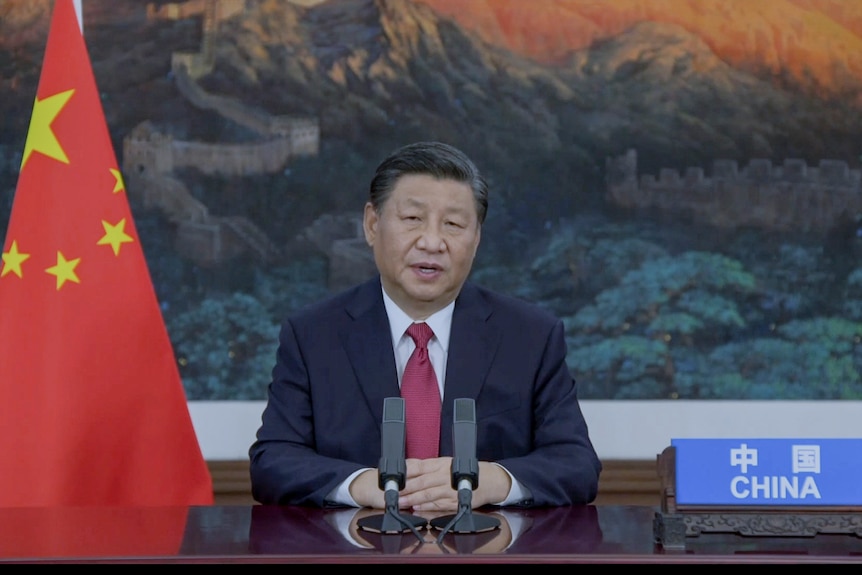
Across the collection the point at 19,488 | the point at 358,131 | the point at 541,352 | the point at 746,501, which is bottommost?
the point at 19,488

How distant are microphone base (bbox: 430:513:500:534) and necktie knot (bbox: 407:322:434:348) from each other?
2.21ft

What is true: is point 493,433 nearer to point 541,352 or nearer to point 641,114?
point 541,352

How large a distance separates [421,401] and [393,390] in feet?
0.23

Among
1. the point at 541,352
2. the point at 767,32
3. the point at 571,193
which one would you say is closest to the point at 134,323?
the point at 541,352

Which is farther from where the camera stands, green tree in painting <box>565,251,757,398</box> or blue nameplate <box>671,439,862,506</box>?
green tree in painting <box>565,251,757,398</box>

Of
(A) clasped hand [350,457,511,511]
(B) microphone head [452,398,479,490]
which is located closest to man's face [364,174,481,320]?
(A) clasped hand [350,457,511,511]

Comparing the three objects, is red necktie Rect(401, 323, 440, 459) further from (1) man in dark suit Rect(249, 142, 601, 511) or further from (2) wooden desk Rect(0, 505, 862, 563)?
(2) wooden desk Rect(0, 505, 862, 563)

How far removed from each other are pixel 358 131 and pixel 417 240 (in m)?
1.09

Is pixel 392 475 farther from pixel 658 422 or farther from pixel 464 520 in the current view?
pixel 658 422

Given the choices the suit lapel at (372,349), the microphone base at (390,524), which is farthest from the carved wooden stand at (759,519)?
the suit lapel at (372,349)

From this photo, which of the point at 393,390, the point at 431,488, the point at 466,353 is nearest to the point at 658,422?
the point at 466,353

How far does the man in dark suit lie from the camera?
261cm

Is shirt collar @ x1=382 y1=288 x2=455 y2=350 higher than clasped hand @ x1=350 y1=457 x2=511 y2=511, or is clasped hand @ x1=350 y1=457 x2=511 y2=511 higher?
shirt collar @ x1=382 y1=288 x2=455 y2=350

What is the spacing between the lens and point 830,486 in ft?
6.17
